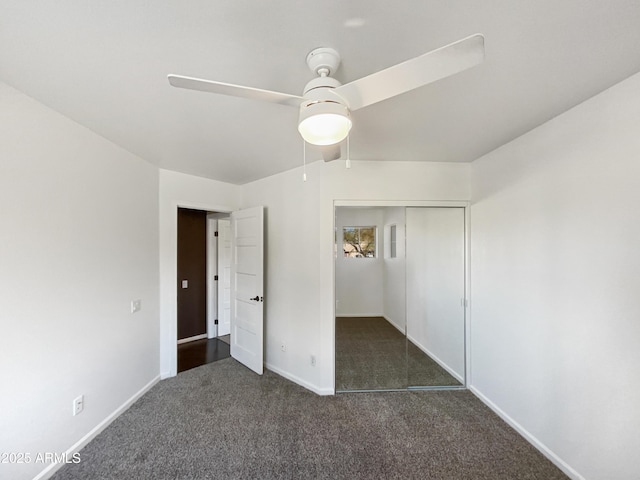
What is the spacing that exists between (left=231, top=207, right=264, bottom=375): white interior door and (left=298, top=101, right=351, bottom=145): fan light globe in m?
2.18

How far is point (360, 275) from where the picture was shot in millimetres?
3420

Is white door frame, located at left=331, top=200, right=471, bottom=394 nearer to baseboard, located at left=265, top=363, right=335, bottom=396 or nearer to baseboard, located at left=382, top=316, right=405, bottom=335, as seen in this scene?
baseboard, located at left=265, top=363, right=335, bottom=396

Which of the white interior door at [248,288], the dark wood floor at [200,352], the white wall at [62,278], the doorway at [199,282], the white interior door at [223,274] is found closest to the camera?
the white wall at [62,278]

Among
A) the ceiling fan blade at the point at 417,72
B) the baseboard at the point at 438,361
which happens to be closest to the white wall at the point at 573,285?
the baseboard at the point at 438,361

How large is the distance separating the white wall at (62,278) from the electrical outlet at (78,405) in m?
0.04

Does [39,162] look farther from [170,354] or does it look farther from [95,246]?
[170,354]

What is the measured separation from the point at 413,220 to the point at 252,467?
269cm

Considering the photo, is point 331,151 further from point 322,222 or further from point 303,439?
point 303,439

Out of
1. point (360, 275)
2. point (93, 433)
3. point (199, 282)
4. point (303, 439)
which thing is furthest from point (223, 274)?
point (303, 439)

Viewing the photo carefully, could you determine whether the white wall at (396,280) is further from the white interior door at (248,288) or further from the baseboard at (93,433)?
the baseboard at (93,433)

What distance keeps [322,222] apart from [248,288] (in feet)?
4.44

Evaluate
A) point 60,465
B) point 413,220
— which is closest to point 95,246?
point 60,465

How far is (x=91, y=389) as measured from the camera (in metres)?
2.24

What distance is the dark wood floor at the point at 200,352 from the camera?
3650 mm
